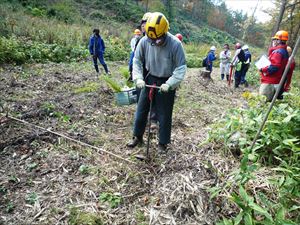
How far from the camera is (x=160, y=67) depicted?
10.9 feet

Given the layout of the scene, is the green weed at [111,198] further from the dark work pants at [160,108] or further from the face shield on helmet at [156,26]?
the face shield on helmet at [156,26]

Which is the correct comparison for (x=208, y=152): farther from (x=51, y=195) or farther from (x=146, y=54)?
(x=51, y=195)

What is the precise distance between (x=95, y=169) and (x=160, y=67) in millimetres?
1813

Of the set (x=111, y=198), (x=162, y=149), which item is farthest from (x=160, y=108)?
(x=111, y=198)

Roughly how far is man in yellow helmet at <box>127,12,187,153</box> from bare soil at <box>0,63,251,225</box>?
673mm

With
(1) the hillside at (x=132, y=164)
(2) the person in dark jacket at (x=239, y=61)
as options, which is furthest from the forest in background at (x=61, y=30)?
(2) the person in dark jacket at (x=239, y=61)

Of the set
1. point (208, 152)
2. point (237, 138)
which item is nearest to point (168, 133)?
point (208, 152)

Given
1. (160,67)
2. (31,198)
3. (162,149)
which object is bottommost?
(31,198)

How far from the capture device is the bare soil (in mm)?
2535

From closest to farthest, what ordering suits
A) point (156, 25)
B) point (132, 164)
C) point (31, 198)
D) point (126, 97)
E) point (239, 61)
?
point (31, 198) → point (156, 25) → point (132, 164) → point (126, 97) → point (239, 61)

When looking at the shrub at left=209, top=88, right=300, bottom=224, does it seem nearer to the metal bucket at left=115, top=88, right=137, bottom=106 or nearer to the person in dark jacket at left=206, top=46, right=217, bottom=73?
the metal bucket at left=115, top=88, right=137, bottom=106

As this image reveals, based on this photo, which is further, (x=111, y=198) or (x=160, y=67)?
(x=160, y=67)

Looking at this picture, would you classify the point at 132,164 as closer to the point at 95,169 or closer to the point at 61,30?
the point at 95,169

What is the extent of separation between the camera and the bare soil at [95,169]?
2535 millimetres
